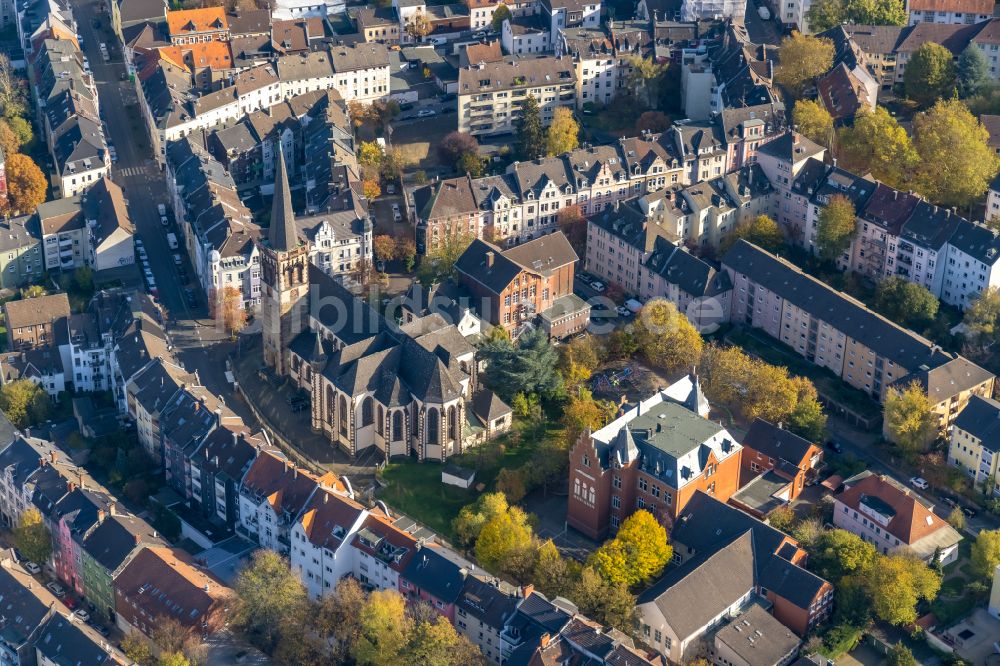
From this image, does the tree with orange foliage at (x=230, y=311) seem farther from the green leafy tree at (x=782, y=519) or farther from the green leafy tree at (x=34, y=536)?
the green leafy tree at (x=782, y=519)

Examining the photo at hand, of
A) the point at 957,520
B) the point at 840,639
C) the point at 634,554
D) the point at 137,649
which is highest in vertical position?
the point at 634,554

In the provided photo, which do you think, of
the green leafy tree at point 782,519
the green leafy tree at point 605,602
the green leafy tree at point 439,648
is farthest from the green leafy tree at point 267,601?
the green leafy tree at point 782,519

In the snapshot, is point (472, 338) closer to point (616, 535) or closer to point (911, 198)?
point (616, 535)

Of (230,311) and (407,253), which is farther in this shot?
(407,253)

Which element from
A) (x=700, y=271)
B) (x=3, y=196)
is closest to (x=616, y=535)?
(x=700, y=271)

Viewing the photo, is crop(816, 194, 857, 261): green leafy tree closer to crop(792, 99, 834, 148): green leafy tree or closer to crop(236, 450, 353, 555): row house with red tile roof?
crop(792, 99, 834, 148): green leafy tree

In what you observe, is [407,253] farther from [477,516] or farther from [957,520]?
[957,520]

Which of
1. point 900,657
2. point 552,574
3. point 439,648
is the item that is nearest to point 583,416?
point 552,574
